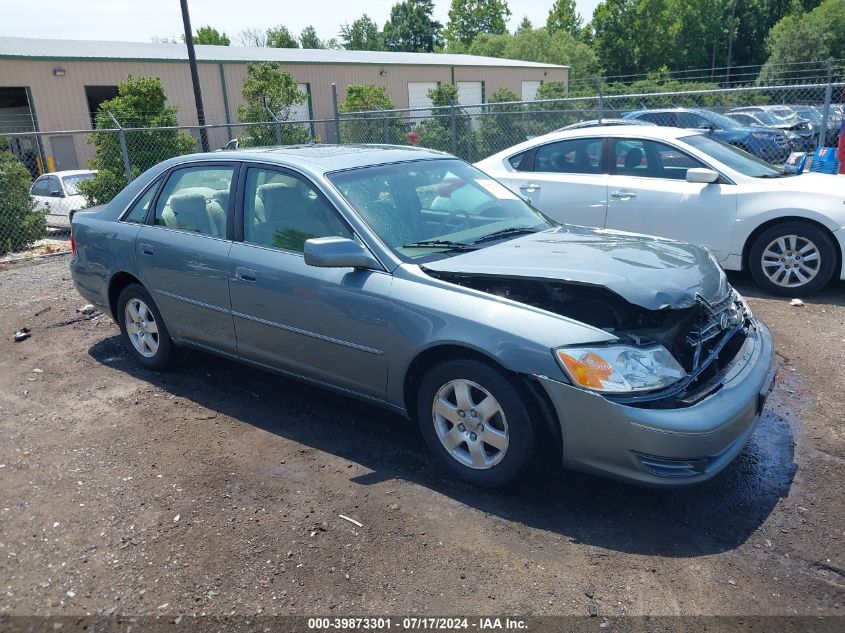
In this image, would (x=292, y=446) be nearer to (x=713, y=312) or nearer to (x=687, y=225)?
(x=713, y=312)

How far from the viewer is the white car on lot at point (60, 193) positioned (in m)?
14.0

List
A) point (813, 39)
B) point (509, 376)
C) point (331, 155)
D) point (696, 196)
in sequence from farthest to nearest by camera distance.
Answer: point (813, 39) → point (696, 196) → point (331, 155) → point (509, 376)

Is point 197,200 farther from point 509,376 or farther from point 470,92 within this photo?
point 470,92

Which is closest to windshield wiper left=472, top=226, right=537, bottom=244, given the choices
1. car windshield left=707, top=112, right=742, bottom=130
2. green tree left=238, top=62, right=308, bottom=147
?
car windshield left=707, top=112, right=742, bottom=130

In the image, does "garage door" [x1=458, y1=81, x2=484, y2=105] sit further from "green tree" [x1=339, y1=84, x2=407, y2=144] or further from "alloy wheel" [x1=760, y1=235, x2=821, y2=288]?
"alloy wheel" [x1=760, y1=235, x2=821, y2=288]

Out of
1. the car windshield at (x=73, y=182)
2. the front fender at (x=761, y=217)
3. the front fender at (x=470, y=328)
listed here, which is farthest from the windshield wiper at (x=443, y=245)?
the car windshield at (x=73, y=182)

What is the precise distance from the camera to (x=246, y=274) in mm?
4395

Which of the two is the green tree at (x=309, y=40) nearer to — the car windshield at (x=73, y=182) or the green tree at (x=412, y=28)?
the green tree at (x=412, y=28)

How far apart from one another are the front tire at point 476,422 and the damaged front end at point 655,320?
479 mm

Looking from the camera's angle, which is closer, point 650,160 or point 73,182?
point 650,160

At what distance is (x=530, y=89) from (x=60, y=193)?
116 ft

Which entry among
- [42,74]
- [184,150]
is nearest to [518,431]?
[184,150]

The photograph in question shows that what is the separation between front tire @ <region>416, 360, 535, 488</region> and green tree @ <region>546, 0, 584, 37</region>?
8960 centimetres

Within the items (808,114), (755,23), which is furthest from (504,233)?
(755,23)
